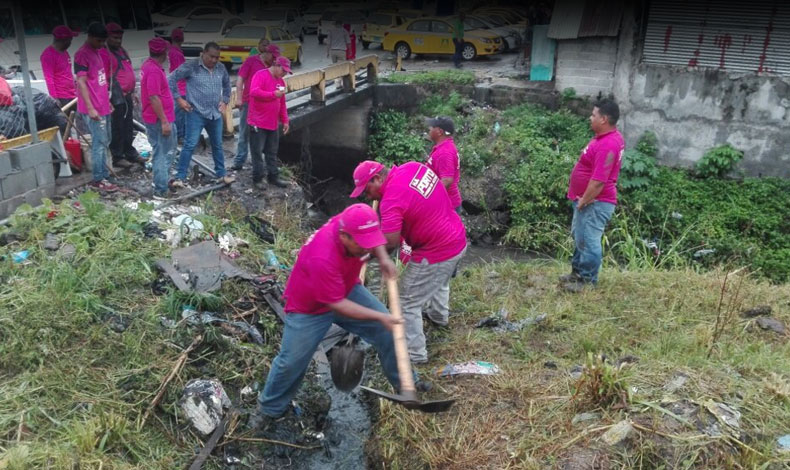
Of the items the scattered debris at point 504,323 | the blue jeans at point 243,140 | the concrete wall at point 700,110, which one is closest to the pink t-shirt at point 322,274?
the scattered debris at point 504,323

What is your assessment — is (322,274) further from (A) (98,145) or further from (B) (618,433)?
(A) (98,145)

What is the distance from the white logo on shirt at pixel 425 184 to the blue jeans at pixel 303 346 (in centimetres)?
78

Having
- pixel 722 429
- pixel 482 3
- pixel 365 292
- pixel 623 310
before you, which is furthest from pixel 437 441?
pixel 482 3

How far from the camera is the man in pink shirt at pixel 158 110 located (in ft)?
22.2

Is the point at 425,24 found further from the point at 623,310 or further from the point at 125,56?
the point at 623,310

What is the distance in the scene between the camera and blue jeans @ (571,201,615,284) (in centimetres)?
562

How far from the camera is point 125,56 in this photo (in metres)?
7.84

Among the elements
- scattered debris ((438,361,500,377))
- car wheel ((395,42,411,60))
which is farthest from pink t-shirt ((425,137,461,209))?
car wheel ((395,42,411,60))

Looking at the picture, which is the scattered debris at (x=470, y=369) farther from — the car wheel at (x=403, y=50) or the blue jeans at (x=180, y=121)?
the car wheel at (x=403, y=50)

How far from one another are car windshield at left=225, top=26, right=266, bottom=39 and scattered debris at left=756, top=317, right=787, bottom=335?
13836mm

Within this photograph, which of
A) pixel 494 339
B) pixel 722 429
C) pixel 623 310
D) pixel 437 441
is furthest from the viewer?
pixel 623 310

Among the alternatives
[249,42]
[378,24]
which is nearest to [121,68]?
[249,42]

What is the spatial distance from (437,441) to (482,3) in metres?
19.1

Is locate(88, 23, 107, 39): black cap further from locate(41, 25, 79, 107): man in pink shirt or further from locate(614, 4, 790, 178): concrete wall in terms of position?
locate(614, 4, 790, 178): concrete wall
